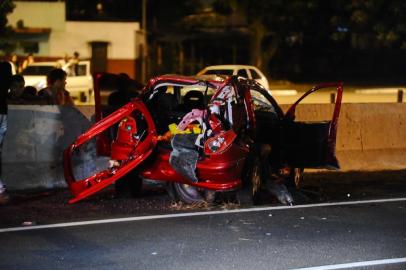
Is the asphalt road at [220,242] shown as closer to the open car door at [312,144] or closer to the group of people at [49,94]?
the open car door at [312,144]

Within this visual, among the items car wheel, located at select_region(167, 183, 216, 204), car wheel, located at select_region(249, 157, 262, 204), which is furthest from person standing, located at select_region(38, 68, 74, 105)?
car wheel, located at select_region(249, 157, 262, 204)

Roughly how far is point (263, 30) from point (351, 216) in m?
39.3

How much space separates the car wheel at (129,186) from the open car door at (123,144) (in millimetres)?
502

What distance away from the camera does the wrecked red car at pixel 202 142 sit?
9.23 metres

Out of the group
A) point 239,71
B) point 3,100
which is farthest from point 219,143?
point 239,71

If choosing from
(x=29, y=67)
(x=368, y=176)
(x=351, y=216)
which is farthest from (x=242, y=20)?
(x=351, y=216)

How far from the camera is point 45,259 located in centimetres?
710

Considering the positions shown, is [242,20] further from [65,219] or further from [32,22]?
[65,219]

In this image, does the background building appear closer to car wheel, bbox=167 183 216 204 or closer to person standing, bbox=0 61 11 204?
person standing, bbox=0 61 11 204

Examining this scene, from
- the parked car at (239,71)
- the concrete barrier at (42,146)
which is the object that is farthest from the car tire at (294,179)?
the parked car at (239,71)

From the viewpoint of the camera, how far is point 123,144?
9.81m

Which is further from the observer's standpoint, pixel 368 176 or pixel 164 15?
pixel 164 15

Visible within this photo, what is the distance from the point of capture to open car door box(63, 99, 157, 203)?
9.50m

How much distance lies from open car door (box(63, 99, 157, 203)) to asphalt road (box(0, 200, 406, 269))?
2.86ft
